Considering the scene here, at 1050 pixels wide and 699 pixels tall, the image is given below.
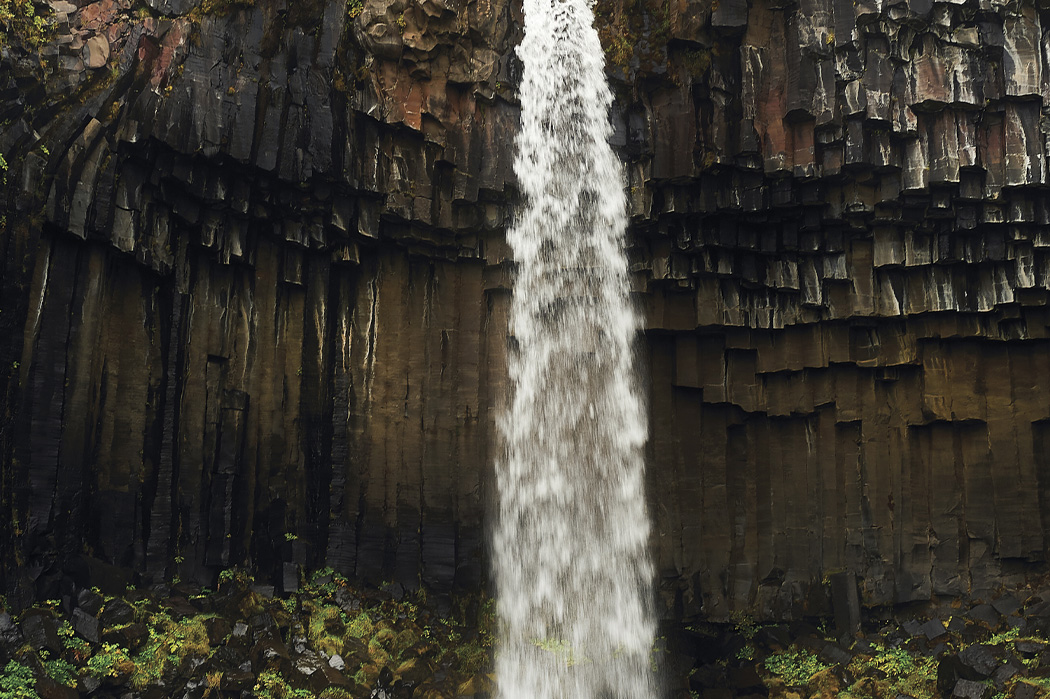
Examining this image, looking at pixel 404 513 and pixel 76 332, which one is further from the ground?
pixel 76 332

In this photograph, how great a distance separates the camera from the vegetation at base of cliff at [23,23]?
991 centimetres

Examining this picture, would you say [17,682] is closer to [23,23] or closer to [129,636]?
[129,636]

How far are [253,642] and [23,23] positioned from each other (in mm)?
8009

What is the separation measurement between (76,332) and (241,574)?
153 inches

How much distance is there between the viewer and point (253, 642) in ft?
35.3

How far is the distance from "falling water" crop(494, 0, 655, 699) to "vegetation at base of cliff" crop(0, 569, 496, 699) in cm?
119

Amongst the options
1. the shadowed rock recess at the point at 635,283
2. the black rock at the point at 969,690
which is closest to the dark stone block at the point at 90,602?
the shadowed rock recess at the point at 635,283

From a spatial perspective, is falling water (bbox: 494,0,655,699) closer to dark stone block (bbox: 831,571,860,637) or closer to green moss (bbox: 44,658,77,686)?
dark stone block (bbox: 831,571,860,637)

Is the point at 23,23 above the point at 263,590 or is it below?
above

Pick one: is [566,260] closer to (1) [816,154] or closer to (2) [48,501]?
(1) [816,154]

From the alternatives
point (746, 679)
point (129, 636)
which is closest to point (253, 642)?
point (129, 636)

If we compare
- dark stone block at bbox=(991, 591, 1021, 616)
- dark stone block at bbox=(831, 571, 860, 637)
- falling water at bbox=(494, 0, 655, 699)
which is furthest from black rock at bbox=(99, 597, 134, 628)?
dark stone block at bbox=(991, 591, 1021, 616)

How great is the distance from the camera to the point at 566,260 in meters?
13.5

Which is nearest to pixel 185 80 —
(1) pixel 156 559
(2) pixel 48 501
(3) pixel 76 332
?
(3) pixel 76 332
